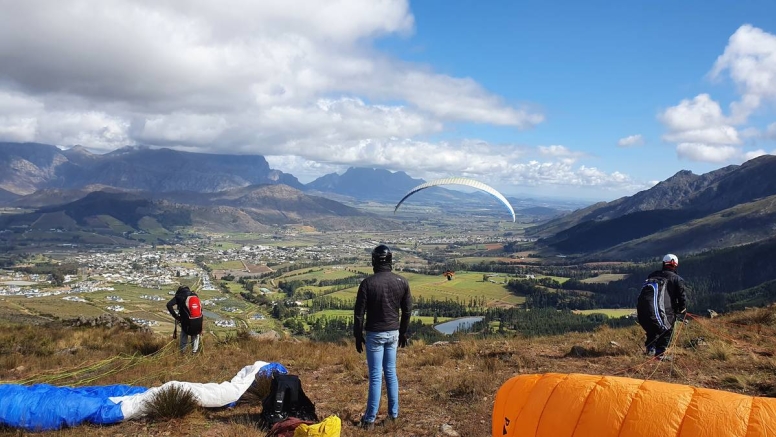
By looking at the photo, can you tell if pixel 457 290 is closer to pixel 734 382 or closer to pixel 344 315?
pixel 344 315

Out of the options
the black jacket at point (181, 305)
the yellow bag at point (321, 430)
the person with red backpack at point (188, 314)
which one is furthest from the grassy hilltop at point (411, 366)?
the yellow bag at point (321, 430)

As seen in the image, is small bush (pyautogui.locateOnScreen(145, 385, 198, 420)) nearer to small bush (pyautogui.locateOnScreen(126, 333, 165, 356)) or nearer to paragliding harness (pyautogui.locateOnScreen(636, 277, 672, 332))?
small bush (pyautogui.locateOnScreen(126, 333, 165, 356))

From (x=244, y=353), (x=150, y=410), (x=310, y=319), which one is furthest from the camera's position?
(x=310, y=319)

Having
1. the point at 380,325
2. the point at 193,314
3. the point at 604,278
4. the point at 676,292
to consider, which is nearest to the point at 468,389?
the point at 380,325

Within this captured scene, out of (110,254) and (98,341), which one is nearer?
(98,341)

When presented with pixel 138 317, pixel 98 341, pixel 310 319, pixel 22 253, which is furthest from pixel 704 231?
pixel 22 253

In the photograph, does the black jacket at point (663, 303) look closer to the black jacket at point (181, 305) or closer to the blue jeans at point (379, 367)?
the blue jeans at point (379, 367)

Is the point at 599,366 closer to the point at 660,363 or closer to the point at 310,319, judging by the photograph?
the point at 660,363
